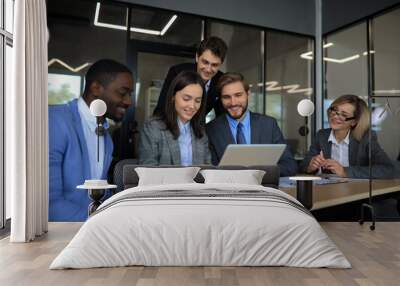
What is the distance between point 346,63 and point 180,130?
2.33m

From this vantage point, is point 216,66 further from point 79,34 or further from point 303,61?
point 79,34

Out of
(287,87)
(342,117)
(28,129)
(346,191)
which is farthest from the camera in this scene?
(287,87)

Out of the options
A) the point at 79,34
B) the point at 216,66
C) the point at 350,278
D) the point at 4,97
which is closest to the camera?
the point at 350,278

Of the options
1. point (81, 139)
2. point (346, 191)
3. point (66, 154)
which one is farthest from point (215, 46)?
point (346, 191)

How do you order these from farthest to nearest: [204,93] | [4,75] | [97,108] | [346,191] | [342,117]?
[342,117] < [204,93] < [346,191] < [97,108] < [4,75]

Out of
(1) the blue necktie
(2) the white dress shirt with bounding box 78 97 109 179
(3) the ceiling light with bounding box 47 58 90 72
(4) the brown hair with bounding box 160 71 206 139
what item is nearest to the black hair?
(3) the ceiling light with bounding box 47 58 90 72

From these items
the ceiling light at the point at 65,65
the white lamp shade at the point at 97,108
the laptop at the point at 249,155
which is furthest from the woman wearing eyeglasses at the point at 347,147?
the ceiling light at the point at 65,65

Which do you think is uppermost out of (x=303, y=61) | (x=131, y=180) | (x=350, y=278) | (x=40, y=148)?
(x=303, y=61)

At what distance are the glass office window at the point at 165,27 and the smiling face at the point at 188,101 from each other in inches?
22.8

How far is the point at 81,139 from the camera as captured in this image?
573 cm

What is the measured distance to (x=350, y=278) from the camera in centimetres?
328

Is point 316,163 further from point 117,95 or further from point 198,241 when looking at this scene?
point 198,241

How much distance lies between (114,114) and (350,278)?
355 cm

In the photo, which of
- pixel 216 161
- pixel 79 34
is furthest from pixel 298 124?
pixel 79 34
